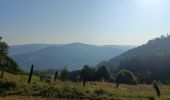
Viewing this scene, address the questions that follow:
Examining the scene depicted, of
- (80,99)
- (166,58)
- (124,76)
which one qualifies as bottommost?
(80,99)

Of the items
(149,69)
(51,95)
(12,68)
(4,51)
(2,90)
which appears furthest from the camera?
(149,69)

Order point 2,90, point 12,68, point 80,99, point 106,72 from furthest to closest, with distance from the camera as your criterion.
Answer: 1. point 106,72
2. point 12,68
3. point 2,90
4. point 80,99

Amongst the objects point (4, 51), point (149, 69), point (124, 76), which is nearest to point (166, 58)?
point (149, 69)

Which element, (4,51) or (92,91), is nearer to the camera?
(92,91)

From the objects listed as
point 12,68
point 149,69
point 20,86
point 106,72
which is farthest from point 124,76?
point 149,69

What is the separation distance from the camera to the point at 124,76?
273 feet

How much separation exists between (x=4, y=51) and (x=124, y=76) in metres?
29.1

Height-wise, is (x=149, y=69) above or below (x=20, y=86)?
above

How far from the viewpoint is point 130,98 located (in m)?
24.8

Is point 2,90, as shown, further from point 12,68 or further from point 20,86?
point 12,68

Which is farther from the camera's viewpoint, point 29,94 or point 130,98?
point 29,94

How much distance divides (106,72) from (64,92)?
81.1 m

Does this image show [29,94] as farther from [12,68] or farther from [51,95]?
[12,68]

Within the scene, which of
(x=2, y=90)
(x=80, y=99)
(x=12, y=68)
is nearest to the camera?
(x=80, y=99)
